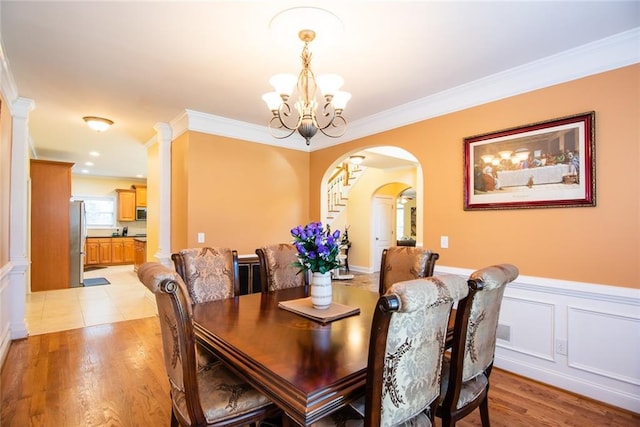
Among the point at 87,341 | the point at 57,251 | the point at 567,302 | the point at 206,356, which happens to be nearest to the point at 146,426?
the point at 206,356

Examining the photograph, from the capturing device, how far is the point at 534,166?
2.66m

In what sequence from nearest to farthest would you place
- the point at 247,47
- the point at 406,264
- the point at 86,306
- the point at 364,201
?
the point at 247,47
the point at 406,264
the point at 86,306
the point at 364,201

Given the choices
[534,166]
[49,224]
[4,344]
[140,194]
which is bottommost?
[4,344]

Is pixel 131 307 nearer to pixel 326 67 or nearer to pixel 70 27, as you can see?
pixel 70 27

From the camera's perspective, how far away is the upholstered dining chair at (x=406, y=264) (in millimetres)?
2426

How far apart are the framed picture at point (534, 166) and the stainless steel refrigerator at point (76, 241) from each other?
689 centimetres

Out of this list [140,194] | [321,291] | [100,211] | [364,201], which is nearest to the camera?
[321,291]

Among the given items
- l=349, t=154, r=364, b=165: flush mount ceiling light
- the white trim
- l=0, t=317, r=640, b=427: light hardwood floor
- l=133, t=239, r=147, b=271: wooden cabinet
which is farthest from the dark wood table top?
l=133, t=239, r=147, b=271: wooden cabinet

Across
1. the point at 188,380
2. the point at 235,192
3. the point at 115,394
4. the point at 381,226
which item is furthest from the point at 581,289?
the point at 381,226

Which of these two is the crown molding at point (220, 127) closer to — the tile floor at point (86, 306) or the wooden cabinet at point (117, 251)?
the tile floor at point (86, 306)

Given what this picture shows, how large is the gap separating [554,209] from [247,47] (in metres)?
2.68

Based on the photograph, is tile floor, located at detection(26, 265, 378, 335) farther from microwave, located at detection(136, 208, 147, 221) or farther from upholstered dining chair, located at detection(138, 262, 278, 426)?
upholstered dining chair, located at detection(138, 262, 278, 426)

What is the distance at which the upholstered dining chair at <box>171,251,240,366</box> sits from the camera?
2.33 metres

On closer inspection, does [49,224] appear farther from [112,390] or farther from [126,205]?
[112,390]
